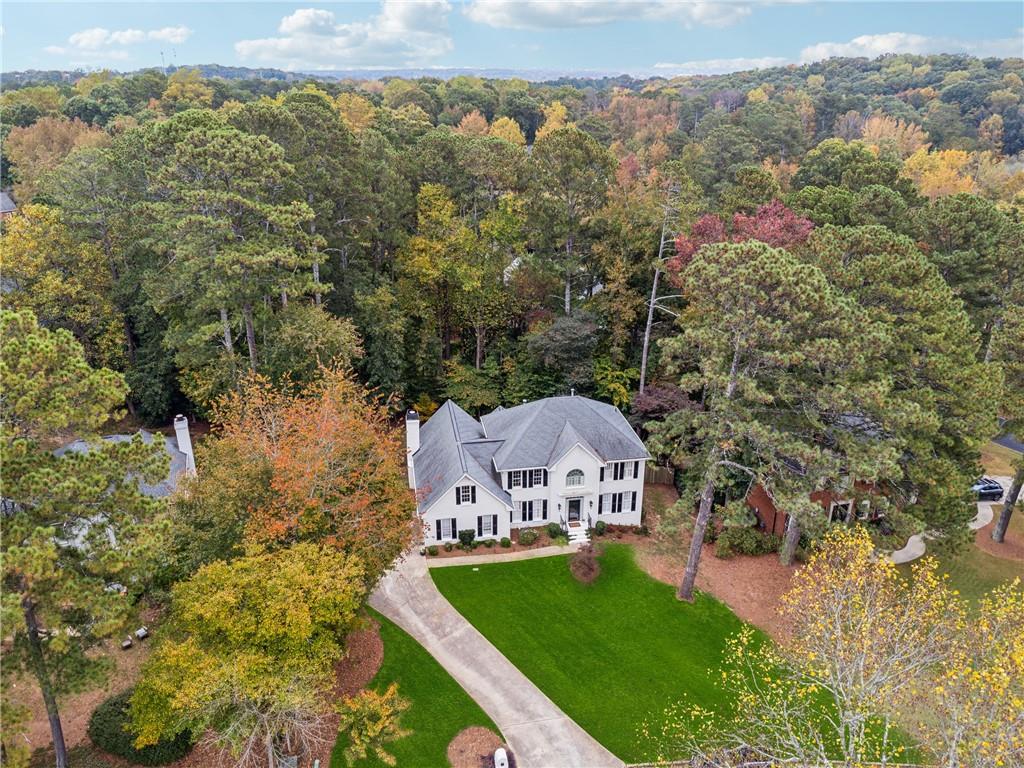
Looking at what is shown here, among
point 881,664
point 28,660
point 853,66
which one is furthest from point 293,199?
point 853,66

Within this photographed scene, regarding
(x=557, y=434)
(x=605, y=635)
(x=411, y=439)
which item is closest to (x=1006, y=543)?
(x=605, y=635)

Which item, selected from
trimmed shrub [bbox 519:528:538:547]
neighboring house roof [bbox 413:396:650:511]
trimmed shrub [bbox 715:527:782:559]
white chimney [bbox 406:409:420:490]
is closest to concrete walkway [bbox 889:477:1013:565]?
trimmed shrub [bbox 715:527:782:559]

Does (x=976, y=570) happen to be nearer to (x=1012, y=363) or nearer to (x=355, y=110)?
(x=1012, y=363)

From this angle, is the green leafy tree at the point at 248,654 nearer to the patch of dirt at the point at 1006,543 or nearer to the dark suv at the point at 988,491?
the patch of dirt at the point at 1006,543

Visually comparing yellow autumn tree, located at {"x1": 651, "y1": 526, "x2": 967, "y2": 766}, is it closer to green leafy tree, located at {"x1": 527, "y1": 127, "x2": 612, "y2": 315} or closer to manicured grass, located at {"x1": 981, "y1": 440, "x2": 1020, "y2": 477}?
green leafy tree, located at {"x1": 527, "y1": 127, "x2": 612, "y2": 315}

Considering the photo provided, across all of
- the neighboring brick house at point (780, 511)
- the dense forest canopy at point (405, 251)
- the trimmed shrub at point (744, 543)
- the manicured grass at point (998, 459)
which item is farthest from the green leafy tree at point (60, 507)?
the manicured grass at point (998, 459)

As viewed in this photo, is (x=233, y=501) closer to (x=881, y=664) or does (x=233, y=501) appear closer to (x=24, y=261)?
(x=881, y=664)
